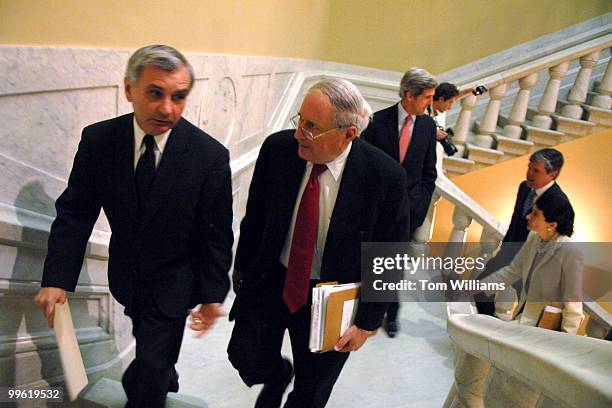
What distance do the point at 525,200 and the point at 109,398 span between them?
289 cm

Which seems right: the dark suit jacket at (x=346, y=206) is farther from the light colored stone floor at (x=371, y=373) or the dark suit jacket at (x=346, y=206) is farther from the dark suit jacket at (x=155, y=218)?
the light colored stone floor at (x=371, y=373)

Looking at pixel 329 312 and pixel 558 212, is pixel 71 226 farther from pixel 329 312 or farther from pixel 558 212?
pixel 558 212

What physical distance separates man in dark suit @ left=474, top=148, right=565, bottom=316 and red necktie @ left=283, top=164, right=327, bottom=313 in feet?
6.15

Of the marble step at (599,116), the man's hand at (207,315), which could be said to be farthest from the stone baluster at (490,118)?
the man's hand at (207,315)

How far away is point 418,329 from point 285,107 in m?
2.22

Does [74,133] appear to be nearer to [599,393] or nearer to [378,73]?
[599,393]

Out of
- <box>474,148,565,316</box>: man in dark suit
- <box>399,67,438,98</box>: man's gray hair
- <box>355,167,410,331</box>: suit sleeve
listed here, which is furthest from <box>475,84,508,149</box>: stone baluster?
<box>355,167,410,331</box>: suit sleeve

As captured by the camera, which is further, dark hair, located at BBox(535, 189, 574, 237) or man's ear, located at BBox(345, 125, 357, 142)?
dark hair, located at BBox(535, 189, 574, 237)

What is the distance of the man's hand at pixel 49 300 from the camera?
2.19 meters

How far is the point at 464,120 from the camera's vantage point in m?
6.57

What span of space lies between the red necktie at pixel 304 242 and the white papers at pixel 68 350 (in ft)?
2.64

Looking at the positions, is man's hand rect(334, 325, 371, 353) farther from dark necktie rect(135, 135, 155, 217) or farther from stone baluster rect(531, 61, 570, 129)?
stone baluster rect(531, 61, 570, 129)

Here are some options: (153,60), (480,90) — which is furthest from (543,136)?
(153,60)

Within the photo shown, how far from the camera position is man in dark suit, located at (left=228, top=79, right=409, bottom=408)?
87.1 inches
